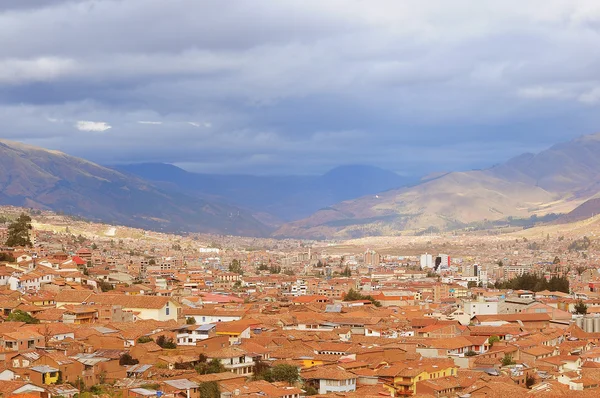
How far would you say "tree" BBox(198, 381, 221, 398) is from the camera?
3775 cm

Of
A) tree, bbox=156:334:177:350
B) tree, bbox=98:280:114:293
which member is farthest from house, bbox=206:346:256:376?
tree, bbox=98:280:114:293

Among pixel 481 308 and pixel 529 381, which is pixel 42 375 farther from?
pixel 481 308

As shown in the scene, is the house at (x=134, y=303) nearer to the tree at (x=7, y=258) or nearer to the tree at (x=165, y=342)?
the tree at (x=165, y=342)

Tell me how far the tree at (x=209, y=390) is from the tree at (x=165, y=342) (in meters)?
7.93

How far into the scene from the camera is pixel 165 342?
46.9 meters

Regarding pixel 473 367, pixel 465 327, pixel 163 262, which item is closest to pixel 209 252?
pixel 163 262

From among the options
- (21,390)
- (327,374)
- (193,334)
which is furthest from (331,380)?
(21,390)

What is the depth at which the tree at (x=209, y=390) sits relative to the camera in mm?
37750

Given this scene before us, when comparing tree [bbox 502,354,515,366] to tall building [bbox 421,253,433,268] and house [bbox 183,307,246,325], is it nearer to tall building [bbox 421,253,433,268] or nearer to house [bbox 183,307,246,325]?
house [bbox 183,307,246,325]

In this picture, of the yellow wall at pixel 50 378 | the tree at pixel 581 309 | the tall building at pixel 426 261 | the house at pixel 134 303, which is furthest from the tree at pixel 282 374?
the tall building at pixel 426 261

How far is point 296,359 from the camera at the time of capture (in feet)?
151

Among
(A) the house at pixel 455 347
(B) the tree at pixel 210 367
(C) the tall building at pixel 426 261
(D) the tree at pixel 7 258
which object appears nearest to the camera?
(B) the tree at pixel 210 367

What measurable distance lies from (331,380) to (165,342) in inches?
360

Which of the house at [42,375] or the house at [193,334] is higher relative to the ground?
the house at [193,334]
